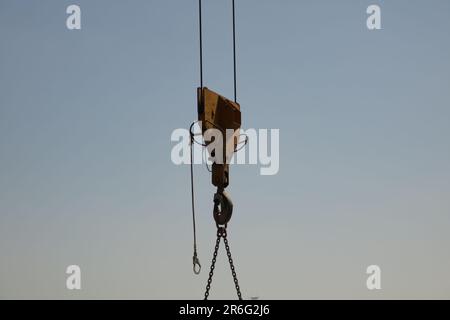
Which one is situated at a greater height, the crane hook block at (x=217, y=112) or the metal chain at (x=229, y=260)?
the crane hook block at (x=217, y=112)

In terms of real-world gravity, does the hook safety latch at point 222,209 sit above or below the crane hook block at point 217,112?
below

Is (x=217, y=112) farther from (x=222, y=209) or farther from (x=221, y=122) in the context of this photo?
(x=222, y=209)

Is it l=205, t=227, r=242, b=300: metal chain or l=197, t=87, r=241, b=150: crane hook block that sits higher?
l=197, t=87, r=241, b=150: crane hook block

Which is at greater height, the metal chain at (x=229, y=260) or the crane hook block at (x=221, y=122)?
the crane hook block at (x=221, y=122)

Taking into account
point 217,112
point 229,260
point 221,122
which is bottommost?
point 229,260

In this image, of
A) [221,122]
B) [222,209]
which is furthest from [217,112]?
[222,209]

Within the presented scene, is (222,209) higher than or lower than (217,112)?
lower

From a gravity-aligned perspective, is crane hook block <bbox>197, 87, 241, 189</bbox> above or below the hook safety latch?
above

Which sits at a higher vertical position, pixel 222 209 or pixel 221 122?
pixel 221 122
